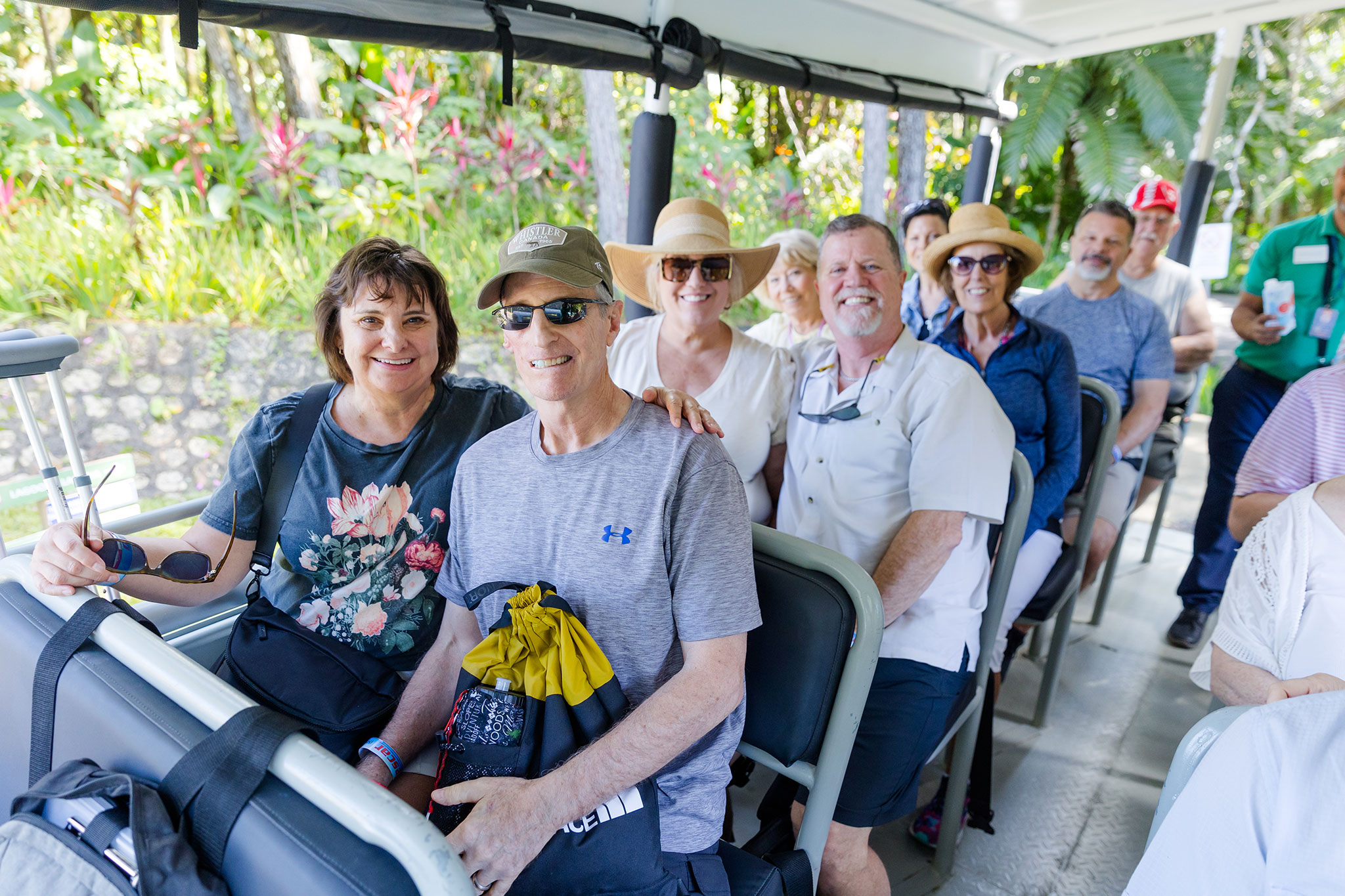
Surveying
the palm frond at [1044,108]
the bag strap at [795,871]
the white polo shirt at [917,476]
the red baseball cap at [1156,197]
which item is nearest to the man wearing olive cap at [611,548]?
the bag strap at [795,871]

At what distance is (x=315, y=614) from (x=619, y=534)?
729 mm

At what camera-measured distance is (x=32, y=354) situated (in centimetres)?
130

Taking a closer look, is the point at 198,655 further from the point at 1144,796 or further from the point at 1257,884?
the point at 1144,796

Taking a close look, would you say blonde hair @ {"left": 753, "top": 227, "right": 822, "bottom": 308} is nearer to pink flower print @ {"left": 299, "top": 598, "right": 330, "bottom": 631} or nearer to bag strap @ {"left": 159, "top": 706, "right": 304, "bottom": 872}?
pink flower print @ {"left": 299, "top": 598, "right": 330, "bottom": 631}

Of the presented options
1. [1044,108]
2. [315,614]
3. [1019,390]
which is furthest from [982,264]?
[1044,108]

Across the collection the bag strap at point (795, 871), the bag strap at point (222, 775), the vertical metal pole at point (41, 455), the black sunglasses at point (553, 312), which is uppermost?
the black sunglasses at point (553, 312)

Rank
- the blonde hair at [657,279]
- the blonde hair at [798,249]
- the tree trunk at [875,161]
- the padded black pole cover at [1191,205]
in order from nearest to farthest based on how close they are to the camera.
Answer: the blonde hair at [657,279] → the blonde hair at [798,249] → the padded black pole cover at [1191,205] → the tree trunk at [875,161]

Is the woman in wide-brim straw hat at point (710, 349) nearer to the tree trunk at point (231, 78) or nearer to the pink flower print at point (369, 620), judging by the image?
the pink flower print at point (369, 620)

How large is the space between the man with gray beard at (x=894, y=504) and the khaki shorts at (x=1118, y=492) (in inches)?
57.7

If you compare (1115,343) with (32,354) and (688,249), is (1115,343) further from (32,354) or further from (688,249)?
(32,354)

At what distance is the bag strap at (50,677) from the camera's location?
0.99 meters

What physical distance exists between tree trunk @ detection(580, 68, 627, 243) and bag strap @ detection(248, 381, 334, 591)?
3000 millimetres

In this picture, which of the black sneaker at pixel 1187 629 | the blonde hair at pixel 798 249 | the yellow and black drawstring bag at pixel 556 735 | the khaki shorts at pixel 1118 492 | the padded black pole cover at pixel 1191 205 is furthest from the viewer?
the padded black pole cover at pixel 1191 205

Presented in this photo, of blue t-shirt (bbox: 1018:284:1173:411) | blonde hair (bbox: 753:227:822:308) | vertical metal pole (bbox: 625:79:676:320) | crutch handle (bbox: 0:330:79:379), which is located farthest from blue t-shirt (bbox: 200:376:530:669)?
blue t-shirt (bbox: 1018:284:1173:411)
